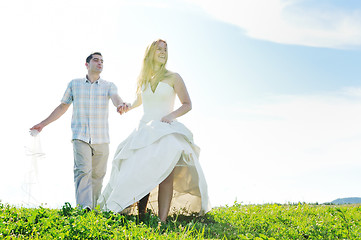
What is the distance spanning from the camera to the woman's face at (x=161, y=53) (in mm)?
7371

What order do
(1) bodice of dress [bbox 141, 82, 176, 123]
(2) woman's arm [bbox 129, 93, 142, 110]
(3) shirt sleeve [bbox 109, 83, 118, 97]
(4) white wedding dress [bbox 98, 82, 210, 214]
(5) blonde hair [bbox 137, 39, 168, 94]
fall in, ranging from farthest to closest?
(3) shirt sleeve [bbox 109, 83, 118, 97] → (2) woman's arm [bbox 129, 93, 142, 110] → (5) blonde hair [bbox 137, 39, 168, 94] → (1) bodice of dress [bbox 141, 82, 176, 123] → (4) white wedding dress [bbox 98, 82, 210, 214]

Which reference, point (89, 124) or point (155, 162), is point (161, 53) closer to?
point (155, 162)

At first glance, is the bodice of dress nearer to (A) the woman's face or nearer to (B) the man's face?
(A) the woman's face

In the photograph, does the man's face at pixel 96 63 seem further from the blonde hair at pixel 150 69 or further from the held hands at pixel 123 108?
the blonde hair at pixel 150 69

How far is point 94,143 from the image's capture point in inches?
340

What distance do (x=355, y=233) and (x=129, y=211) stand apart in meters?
3.85

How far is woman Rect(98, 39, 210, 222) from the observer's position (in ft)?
22.7

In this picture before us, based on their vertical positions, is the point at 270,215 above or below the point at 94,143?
below

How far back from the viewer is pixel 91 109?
8773 millimetres

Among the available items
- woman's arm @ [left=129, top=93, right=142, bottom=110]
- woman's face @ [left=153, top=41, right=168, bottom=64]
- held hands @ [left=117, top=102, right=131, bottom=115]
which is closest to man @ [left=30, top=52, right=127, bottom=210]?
held hands @ [left=117, top=102, right=131, bottom=115]

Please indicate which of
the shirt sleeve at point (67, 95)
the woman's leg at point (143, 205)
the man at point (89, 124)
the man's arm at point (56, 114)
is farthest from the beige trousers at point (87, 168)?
the woman's leg at point (143, 205)

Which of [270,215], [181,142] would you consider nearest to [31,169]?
[181,142]

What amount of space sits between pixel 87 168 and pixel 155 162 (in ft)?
7.22

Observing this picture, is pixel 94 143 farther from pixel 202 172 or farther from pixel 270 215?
pixel 270 215
